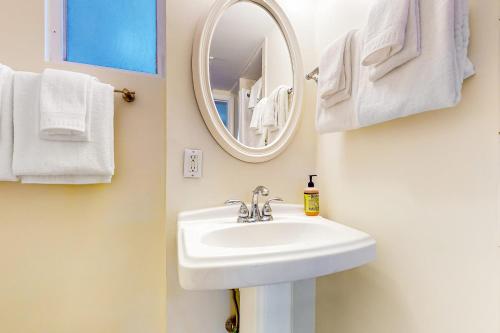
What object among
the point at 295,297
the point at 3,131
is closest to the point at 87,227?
the point at 3,131

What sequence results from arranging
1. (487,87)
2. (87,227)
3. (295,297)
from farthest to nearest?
1. (295,297)
2. (87,227)
3. (487,87)

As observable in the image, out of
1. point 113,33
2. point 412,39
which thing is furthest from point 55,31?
point 412,39

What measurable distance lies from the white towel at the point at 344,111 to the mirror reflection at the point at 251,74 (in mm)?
212

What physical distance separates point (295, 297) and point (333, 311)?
0.17 meters

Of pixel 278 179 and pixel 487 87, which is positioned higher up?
pixel 487 87

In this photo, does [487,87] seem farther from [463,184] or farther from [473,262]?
[473,262]

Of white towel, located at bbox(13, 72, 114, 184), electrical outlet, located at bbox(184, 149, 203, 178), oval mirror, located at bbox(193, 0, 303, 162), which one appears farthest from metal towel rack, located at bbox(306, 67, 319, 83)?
white towel, located at bbox(13, 72, 114, 184)

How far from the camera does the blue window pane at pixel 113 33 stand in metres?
0.97

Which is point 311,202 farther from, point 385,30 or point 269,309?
point 385,30

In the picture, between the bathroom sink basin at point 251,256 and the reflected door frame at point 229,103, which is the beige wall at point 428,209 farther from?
the reflected door frame at point 229,103

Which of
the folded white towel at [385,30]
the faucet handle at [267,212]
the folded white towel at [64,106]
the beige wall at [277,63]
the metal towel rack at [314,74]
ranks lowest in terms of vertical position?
the faucet handle at [267,212]

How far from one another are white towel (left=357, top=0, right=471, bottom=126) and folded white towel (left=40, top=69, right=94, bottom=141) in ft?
3.40

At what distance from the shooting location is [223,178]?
1005mm

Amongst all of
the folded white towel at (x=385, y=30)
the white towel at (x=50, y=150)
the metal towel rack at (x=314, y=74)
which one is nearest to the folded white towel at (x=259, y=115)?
the metal towel rack at (x=314, y=74)
